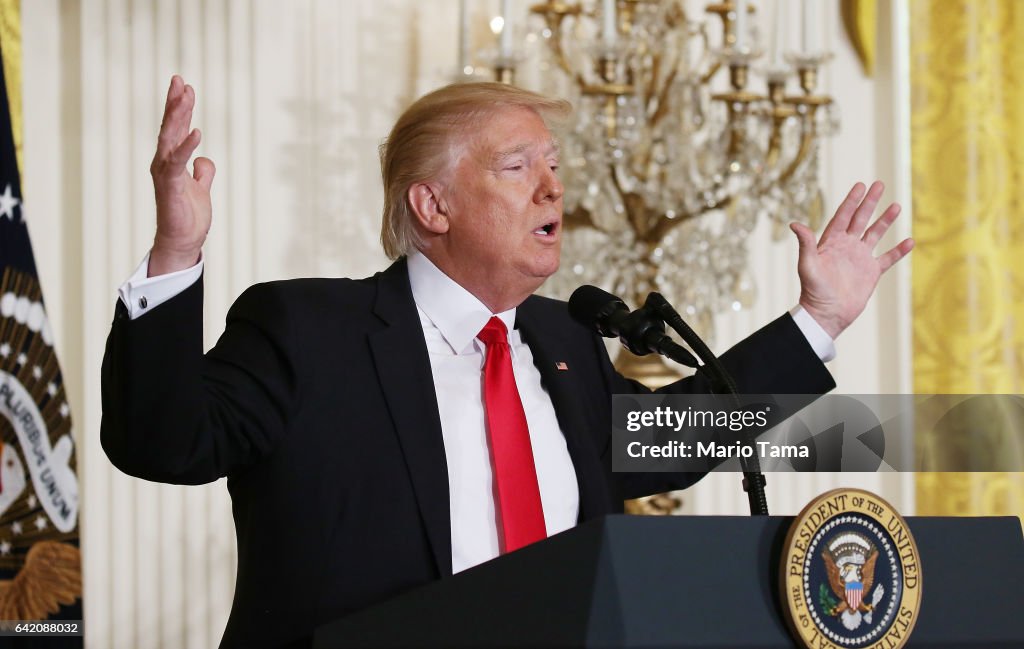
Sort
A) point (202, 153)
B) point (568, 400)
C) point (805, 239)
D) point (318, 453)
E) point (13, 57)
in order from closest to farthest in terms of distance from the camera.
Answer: point (318, 453)
point (805, 239)
point (568, 400)
point (13, 57)
point (202, 153)

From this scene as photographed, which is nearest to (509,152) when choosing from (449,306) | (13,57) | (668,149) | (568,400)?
(449,306)

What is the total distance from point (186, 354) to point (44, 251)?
1.93 meters

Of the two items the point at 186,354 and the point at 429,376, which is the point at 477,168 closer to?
the point at 429,376

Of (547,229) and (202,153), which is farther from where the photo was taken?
(202,153)

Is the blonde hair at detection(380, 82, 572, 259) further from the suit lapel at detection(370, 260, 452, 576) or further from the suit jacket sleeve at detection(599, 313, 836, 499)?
the suit jacket sleeve at detection(599, 313, 836, 499)

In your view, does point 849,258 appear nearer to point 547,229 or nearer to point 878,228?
point 878,228

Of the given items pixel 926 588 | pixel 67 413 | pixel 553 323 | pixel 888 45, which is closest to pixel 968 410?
pixel 888 45

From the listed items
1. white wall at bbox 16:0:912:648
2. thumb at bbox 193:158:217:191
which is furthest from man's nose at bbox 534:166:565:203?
white wall at bbox 16:0:912:648

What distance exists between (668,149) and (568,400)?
144 cm

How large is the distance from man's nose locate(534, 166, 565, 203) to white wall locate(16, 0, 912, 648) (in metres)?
1.64

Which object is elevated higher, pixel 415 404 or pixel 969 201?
pixel 969 201

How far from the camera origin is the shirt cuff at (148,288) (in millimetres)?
1474

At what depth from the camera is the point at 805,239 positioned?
1.87m

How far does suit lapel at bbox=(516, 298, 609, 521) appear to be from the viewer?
192 cm
